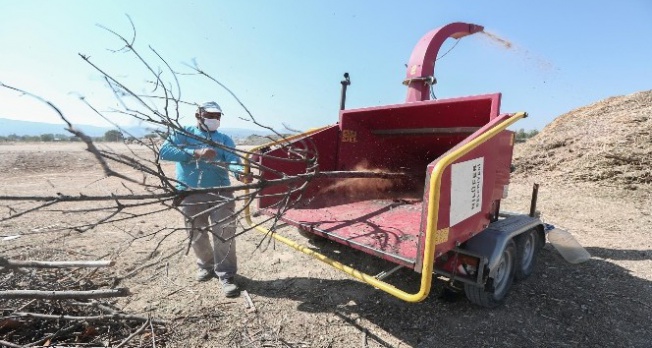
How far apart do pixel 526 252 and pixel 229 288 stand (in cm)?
305

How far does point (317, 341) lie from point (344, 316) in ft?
1.33

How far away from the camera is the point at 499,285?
125 inches

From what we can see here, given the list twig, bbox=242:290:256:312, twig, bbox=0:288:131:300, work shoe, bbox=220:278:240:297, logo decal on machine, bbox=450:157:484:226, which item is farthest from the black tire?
twig, bbox=0:288:131:300

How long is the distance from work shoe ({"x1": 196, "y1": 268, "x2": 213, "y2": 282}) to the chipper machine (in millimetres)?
682

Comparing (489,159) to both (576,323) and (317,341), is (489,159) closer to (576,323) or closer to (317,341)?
(576,323)

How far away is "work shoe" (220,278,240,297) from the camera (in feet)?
10.3

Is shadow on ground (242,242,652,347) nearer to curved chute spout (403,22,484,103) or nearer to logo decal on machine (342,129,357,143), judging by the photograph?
logo decal on machine (342,129,357,143)

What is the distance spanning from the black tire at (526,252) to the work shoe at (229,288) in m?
2.66

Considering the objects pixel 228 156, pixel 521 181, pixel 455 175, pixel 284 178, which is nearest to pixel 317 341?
pixel 284 178

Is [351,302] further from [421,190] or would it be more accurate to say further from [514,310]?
[421,190]

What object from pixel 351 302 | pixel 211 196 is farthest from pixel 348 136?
pixel 351 302

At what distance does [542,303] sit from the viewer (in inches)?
125

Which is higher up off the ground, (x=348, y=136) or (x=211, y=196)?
(x=348, y=136)

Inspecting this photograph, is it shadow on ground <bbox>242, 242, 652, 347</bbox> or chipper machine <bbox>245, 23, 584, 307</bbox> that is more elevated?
chipper machine <bbox>245, 23, 584, 307</bbox>
